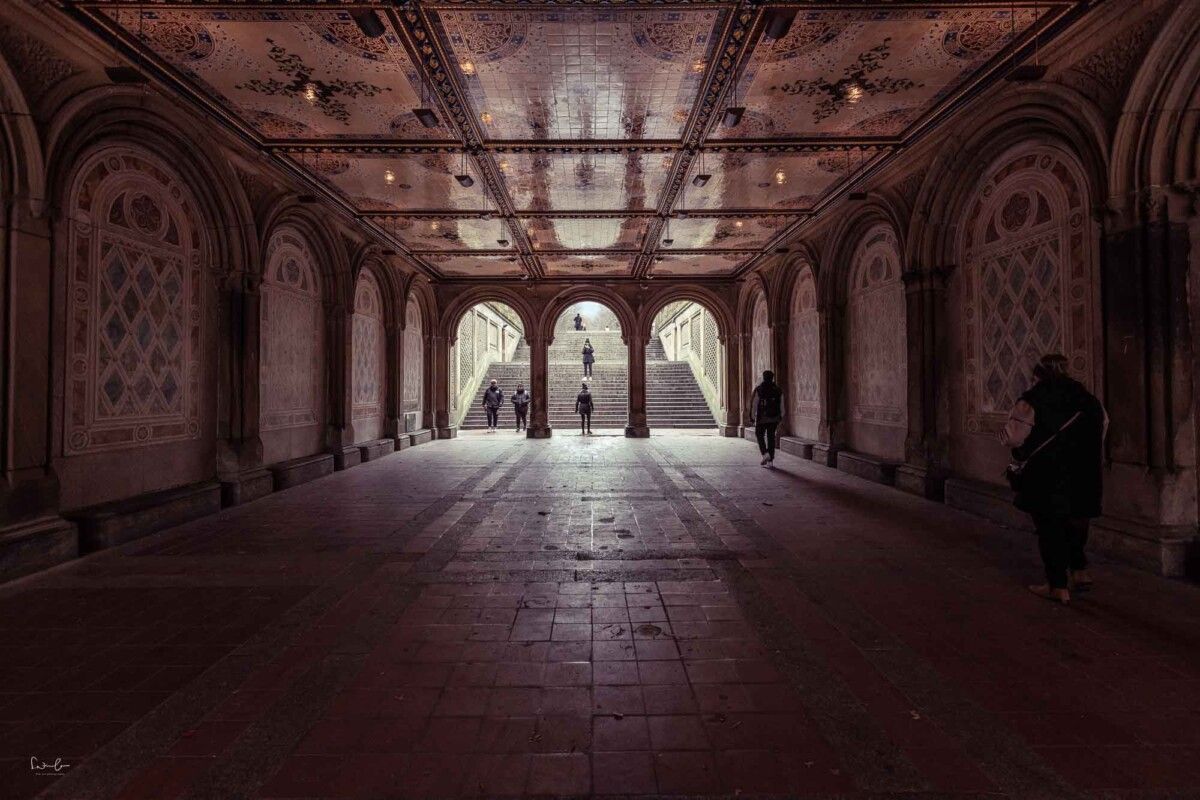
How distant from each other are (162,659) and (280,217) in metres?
7.10

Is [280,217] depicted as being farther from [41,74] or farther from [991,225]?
[991,225]

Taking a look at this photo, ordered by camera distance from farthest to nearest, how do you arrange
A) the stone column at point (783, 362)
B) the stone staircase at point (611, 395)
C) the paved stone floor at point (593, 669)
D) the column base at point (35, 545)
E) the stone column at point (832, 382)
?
the stone staircase at point (611, 395), the stone column at point (783, 362), the stone column at point (832, 382), the column base at point (35, 545), the paved stone floor at point (593, 669)

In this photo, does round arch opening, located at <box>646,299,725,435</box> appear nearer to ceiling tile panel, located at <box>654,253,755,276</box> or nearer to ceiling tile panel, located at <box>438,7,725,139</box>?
ceiling tile panel, located at <box>654,253,755,276</box>

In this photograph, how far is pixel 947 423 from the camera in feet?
23.7

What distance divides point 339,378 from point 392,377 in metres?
2.77

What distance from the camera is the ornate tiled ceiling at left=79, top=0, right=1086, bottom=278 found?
484 centimetres

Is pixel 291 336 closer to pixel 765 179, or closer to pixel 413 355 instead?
pixel 413 355

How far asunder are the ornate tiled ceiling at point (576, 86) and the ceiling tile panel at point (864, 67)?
0.02m

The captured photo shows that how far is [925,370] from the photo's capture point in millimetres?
7352

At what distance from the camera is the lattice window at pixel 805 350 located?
11070 mm

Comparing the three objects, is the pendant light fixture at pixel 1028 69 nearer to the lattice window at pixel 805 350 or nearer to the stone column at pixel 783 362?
the lattice window at pixel 805 350

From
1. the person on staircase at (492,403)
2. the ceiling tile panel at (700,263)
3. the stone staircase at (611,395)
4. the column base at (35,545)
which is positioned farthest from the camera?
the stone staircase at (611,395)

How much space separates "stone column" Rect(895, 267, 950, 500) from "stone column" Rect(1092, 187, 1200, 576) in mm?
2544

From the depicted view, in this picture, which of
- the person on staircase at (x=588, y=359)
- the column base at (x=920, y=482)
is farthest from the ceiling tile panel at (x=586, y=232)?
the person on staircase at (x=588, y=359)
